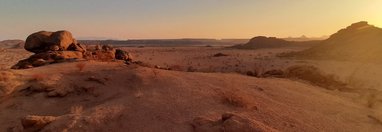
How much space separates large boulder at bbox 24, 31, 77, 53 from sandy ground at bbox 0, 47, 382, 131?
20.3ft

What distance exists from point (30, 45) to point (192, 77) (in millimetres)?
10804

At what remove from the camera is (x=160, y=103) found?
9.43 metres

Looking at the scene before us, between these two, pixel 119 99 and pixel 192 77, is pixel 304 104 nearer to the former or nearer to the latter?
pixel 192 77

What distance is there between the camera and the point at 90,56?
19.3 meters

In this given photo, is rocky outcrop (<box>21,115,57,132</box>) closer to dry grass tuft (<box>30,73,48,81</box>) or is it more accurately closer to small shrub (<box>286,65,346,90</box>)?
dry grass tuft (<box>30,73,48,81</box>)

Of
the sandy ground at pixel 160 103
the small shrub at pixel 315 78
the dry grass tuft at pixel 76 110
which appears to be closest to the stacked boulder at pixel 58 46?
the sandy ground at pixel 160 103

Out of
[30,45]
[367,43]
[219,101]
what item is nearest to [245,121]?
[219,101]

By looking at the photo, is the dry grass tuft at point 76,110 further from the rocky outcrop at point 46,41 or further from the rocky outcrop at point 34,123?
the rocky outcrop at point 46,41

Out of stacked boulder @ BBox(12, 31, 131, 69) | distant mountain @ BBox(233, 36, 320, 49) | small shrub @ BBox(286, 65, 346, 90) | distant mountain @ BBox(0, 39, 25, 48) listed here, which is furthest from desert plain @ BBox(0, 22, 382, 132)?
distant mountain @ BBox(0, 39, 25, 48)

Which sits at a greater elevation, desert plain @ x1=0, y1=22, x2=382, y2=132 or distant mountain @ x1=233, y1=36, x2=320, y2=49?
desert plain @ x1=0, y1=22, x2=382, y2=132

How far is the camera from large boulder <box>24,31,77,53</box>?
761 inches

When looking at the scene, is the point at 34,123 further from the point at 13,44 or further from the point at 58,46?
the point at 13,44

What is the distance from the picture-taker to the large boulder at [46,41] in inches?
761

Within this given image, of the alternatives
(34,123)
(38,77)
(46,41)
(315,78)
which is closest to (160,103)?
(34,123)
